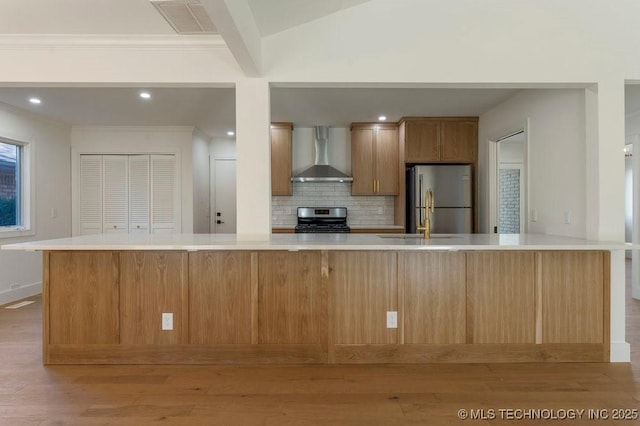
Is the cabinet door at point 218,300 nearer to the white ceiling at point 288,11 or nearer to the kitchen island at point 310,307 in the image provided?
the kitchen island at point 310,307

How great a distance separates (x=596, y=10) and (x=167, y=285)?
370 cm

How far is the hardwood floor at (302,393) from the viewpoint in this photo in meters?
1.94

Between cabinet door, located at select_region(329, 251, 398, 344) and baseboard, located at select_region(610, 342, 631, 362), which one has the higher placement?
cabinet door, located at select_region(329, 251, 398, 344)

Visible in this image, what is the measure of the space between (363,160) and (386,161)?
1.09ft

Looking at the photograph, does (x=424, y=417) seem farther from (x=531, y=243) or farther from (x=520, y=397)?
(x=531, y=243)

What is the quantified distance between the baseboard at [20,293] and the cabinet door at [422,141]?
526 cm

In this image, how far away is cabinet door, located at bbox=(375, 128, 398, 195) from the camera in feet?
17.5

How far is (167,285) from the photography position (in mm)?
2607

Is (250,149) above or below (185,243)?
above

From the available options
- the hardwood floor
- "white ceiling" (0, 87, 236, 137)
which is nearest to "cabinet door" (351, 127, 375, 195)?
"white ceiling" (0, 87, 236, 137)

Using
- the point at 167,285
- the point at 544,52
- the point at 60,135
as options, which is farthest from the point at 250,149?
the point at 60,135

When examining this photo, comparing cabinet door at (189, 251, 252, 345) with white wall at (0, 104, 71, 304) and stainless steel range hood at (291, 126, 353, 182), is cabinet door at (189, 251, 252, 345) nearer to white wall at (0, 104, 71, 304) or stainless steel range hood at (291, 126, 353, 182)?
stainless steel range hood at (291, 126, 353, 182)

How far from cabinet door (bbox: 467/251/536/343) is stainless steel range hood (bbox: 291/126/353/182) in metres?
2.93

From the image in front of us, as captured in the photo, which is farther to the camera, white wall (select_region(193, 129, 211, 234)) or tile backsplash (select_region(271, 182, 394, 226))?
white wall (select_region(193, 129, 211, 234))
